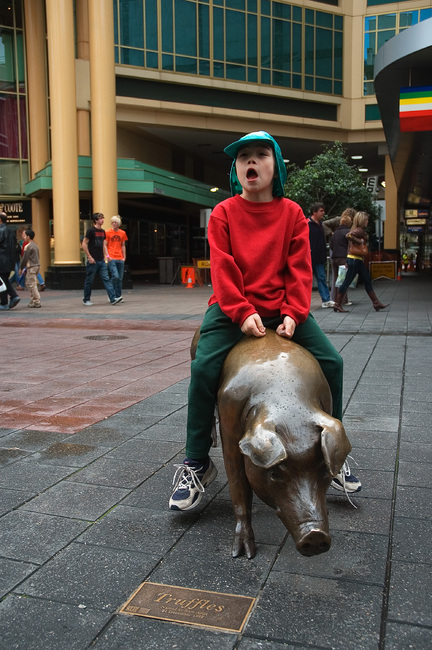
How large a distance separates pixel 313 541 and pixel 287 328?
0.99 m

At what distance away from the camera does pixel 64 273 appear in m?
21.6

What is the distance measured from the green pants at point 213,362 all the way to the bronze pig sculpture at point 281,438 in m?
0.08

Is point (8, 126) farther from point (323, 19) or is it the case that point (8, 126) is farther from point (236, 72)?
point (323, 19)

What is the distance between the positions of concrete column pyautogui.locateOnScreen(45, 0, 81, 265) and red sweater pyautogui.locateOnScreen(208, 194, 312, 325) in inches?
777

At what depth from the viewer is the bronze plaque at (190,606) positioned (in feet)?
6.83

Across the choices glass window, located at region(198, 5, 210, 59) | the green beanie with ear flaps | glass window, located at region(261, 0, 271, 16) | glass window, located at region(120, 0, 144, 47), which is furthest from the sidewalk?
glass window, located at region(261, 0, 271, 16)

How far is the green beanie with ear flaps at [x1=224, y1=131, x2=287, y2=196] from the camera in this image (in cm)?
285

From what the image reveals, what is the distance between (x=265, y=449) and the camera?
7.14 ft

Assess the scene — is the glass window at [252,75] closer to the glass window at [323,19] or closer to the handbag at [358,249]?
the glass window at [323,19]

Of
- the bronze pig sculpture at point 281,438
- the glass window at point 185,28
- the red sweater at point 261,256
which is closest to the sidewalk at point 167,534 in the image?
the bronze pig sculpture at point 281,438

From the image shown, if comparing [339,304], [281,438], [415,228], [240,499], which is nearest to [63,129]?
[339,304]

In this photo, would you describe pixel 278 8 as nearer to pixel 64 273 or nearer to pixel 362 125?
pixel 362 125

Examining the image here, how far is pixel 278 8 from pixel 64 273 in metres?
16.0

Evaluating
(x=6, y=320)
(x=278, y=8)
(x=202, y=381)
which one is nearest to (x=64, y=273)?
(x=6, y=320)
